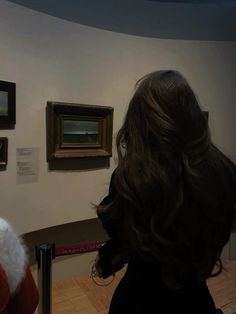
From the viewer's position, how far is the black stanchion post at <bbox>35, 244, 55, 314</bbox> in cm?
174

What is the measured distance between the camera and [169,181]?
104 centimetres

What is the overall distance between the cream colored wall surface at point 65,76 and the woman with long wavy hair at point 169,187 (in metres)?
1.63

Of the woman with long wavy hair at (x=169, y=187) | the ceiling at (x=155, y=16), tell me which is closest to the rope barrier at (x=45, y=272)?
the woman with long wavy hair at (x=169, y=187)

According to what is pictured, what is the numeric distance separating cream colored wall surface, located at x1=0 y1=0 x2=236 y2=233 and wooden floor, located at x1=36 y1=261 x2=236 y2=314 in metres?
0.65

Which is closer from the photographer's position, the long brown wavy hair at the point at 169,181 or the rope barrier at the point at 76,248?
the long brown wavy hair at the point at 169,181

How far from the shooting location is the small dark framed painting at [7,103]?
2.38 meters

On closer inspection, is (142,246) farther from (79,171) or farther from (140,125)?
(79,171)

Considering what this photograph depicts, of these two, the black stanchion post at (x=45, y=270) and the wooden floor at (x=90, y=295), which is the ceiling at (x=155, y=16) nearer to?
the black stanchion post at (x=45, y=270)

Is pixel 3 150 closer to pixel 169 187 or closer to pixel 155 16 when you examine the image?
pixel 169 187

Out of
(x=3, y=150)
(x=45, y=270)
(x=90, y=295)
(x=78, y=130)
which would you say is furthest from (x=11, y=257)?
(x=90, y=295)

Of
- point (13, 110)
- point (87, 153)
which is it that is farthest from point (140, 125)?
point (87, 153)

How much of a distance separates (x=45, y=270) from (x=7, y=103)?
1.28m

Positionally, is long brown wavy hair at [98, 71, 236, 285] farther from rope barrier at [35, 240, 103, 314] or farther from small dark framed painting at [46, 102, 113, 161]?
small dark framed painting at [46, 102, 113, 161]

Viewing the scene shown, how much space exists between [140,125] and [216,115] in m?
2.85
